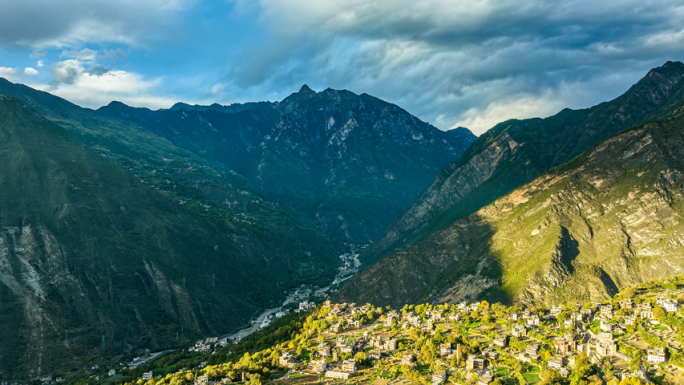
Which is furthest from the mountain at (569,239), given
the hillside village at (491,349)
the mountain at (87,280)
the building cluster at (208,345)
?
the mountain at (87,280)

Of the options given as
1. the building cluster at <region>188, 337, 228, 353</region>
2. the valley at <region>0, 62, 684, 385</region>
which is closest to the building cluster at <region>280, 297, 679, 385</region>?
the valley at <region>0, 62, 684, 385</region>

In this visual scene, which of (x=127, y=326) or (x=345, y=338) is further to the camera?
(x=127, y=326)

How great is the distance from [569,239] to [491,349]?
72.3 metres

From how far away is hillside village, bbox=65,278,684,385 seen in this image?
7250 centimetres

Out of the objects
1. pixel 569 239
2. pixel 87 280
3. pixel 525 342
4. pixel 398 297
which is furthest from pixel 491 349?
pixel 87 280

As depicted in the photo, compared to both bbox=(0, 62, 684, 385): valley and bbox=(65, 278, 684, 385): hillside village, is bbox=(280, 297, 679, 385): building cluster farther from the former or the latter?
bbox=(0, 62, 684, 385): valley

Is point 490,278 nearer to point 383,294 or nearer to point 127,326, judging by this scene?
point 383,294

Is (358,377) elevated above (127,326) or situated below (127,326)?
below

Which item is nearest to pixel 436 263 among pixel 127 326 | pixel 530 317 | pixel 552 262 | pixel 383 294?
pixel 383 294

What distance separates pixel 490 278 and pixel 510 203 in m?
43.6

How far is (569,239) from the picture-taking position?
5709 inches

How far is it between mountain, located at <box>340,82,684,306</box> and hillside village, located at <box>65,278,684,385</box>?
1765 cm

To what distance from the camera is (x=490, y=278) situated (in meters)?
149

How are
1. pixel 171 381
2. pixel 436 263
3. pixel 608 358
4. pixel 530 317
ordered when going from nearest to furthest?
pixel 608 358
pixel 171 381
pixel 530 317
pixel 436 263
